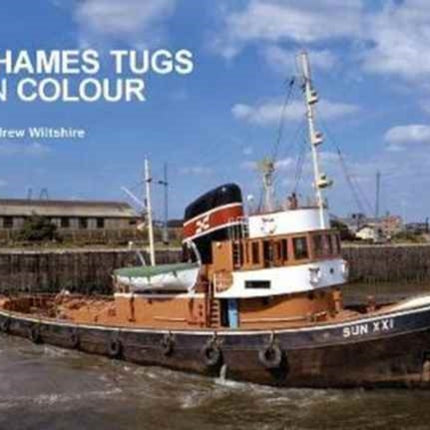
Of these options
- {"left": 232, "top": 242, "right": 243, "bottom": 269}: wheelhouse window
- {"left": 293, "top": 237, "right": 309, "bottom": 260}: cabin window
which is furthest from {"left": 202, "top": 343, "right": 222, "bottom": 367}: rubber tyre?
{"left": 293, "top": 237, "right": 309, "bottom": 260}: cabin window

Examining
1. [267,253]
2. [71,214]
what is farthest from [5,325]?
[71,214]

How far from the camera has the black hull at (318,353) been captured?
72.4 feet

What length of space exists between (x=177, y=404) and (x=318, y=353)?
3.82 metres

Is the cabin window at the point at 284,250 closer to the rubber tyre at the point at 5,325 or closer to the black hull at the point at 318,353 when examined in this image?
the black hull at the point at 318,353

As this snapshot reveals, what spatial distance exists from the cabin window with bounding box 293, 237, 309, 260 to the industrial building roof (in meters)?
73.6

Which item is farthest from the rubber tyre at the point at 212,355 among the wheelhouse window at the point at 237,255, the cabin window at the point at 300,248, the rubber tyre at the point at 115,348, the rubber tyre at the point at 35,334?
the rubber tyre at the point at 35,334

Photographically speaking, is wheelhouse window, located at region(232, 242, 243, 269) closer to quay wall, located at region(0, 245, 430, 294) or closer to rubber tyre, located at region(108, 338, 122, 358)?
rubber tyre, located at region(108, 338, 122, 358)

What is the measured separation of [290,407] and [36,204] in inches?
3295

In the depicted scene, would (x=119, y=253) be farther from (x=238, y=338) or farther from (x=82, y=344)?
(x=238, y=338)

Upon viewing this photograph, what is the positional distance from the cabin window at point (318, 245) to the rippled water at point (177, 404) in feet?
12.5

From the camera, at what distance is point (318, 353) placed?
75.1 feet

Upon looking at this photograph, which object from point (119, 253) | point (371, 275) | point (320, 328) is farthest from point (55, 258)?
point (320, 328)

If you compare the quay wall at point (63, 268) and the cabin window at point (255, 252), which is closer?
the cabin window at point (255, 252)

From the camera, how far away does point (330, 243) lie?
25.0 meters
